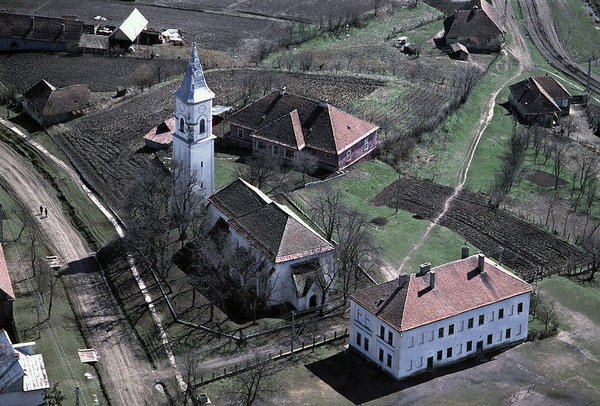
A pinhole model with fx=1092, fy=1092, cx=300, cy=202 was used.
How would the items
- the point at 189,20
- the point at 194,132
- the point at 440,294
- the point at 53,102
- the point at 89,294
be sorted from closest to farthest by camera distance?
the point at 440,294 < the point at 89,294 < the point at 194,132 < the point at 53,102 < the point at 189,20

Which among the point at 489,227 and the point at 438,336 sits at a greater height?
the point at 438,336

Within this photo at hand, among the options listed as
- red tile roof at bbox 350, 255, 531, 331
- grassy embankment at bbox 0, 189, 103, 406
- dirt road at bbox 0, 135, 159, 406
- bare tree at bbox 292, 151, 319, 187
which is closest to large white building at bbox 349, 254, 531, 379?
red tile roof at bbox 350, 255, 531, 331

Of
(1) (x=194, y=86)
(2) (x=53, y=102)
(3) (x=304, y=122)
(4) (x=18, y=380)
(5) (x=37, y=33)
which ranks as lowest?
(2) (x=53, y=102)

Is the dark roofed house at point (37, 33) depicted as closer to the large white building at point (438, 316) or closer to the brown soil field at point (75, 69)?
the brown soil field at point (75, 69)

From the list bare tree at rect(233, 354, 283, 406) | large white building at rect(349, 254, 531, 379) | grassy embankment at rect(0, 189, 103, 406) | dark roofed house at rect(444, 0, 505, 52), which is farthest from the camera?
dark roofed house at rect(444, 0, 505, 52)

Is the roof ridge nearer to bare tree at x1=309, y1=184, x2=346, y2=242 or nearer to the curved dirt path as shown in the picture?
the curved dirt path

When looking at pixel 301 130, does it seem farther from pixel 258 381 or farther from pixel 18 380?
pixel 18 380

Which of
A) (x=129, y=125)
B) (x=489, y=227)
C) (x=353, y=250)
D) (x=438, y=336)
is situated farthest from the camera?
(x=129, y=125)

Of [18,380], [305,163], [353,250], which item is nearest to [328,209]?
[305,163]
